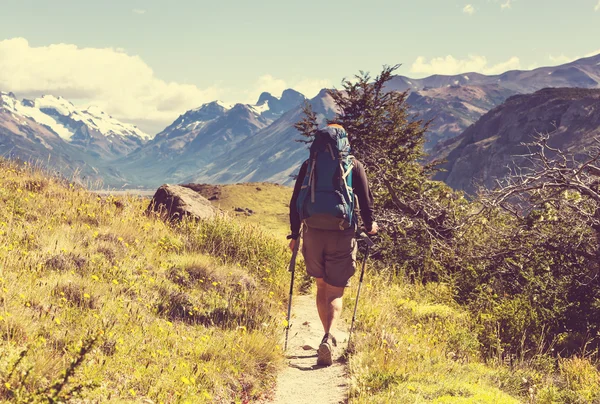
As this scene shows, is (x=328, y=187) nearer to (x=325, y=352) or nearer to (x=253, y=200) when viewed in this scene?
(x=325, y=352)

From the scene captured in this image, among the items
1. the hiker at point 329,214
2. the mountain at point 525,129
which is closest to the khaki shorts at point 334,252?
the hiker at point 329,214

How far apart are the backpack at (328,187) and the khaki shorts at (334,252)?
0.57 ft

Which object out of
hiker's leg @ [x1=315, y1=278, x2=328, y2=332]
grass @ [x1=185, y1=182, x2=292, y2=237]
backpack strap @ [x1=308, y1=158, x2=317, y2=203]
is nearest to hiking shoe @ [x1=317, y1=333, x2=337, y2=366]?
hiker's leg @ [x1=315, y1=278, x2=328, y2=332]

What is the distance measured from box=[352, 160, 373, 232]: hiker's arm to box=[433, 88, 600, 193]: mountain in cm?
14459

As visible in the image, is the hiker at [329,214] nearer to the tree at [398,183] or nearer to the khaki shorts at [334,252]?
the khaki shorts at [334,252]

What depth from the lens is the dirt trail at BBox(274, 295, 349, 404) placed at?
4449 mm

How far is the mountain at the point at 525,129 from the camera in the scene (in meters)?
144

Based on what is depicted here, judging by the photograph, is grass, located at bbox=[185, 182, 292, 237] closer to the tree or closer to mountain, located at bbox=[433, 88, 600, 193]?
the tree

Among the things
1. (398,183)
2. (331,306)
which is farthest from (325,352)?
(398,183)

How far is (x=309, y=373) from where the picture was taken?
199 inches

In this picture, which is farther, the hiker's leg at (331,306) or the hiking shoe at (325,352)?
the hiker's leg at (331,306)

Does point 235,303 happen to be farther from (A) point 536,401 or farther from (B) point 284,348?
(A) point 536,401

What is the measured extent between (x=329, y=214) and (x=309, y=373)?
1.84 meters

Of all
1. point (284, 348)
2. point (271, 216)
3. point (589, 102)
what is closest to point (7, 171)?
point (284, 348)
